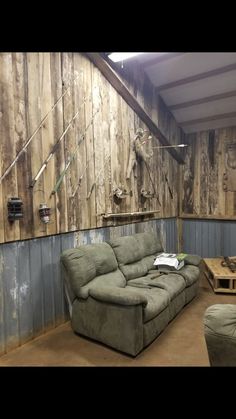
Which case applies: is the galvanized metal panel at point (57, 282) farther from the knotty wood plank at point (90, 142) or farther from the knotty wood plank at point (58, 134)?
the knotty wood plank at point (90, 142)

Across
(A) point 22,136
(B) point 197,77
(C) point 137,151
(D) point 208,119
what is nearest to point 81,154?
(A) point 22,136

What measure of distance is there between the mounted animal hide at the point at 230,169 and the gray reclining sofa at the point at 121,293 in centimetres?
217

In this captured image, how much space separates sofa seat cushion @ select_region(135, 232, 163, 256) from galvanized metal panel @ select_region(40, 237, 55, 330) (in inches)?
50.3

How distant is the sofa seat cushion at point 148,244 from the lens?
3363mm

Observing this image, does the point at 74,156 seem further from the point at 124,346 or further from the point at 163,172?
the point at 163,172

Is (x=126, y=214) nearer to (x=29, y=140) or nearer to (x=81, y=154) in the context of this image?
(x=81, y=154)

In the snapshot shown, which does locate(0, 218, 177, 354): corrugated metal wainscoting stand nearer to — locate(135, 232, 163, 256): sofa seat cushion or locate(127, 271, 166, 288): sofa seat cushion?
locate(127, 271, 166, 288): sofa seat cushion

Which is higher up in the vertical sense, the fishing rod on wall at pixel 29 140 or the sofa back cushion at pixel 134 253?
the fishing rod on wall at pixel 29 140

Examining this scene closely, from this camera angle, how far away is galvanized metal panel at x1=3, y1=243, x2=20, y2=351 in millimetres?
2068

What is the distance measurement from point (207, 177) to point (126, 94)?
2.33 m

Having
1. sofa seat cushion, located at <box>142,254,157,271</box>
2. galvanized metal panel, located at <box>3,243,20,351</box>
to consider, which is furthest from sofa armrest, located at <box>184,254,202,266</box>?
galvanized metal panel, located at <box>3,243,20,351</box>

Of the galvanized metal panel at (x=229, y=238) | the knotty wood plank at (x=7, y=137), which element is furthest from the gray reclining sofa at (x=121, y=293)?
the galvanized metal panel at (x=229, y=238)

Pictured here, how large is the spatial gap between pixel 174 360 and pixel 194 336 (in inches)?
17.9
